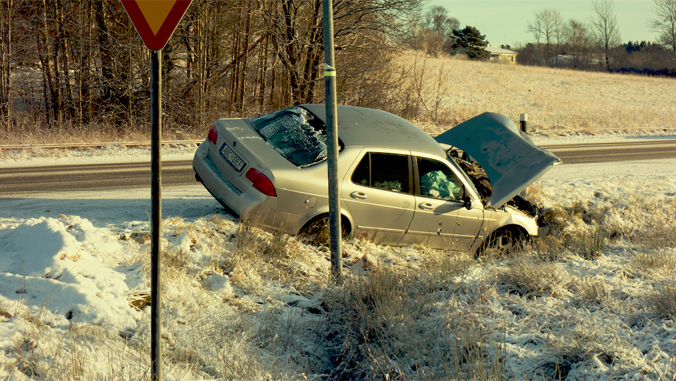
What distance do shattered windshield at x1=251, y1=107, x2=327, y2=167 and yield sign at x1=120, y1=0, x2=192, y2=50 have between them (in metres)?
3.15

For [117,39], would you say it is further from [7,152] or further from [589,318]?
[589,318]

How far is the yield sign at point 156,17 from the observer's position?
2523 millimetres

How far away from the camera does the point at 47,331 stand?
3359 millimetres

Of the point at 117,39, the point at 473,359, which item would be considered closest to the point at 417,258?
the point at 473,359

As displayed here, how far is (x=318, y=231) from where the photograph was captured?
19.1 ft

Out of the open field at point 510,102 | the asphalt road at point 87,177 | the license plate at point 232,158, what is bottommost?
the asphalt road at point 87,177

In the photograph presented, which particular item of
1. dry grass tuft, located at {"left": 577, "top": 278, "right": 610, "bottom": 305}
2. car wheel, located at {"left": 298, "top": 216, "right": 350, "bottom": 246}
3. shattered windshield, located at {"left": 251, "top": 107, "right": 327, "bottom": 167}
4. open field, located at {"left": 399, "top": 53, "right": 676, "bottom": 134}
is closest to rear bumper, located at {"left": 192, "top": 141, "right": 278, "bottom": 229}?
car wheel, located at {"left": 298, "top": 216, "right": 350, "bottom": 246}

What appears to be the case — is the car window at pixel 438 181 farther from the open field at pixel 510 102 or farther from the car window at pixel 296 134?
the open field at pixel 510 102

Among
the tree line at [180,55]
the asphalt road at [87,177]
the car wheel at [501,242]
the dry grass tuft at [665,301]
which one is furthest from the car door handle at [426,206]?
the tree line at [180,55]

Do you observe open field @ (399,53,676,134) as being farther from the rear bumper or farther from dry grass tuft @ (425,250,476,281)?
the rear bumper

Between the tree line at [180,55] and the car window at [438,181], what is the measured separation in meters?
12.1

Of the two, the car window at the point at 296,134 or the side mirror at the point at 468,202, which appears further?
the side mirror at the point at 468,202

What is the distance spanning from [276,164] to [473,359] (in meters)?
3.05

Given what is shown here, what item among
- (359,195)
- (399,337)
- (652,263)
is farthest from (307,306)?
(652,263)
